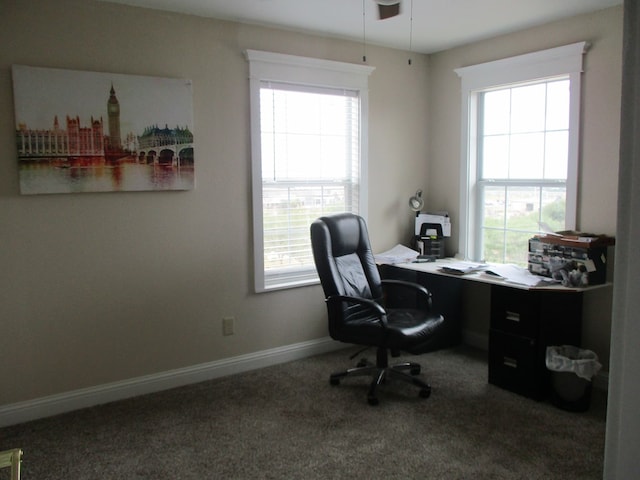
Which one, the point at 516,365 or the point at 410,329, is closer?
the point at 410,329

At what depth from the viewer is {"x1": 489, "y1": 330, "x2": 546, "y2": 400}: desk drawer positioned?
3.10m

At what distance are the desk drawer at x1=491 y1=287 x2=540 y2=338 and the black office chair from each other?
375 millimetres

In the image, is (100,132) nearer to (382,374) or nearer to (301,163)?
(301,163)

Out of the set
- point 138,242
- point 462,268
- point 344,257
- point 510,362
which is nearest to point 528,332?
point 510,362

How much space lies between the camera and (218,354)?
3.52 m

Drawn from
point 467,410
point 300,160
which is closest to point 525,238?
point 467,410

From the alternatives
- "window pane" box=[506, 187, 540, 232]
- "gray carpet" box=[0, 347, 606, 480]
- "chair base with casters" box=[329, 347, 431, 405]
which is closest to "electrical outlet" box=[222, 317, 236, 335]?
"gray carpet" box=[0, 347, 606, 480]

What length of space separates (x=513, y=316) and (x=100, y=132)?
268cm

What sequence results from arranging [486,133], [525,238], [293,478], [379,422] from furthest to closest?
1. [486,133]
2. [525,238]
3. [379,422]
4. [293,478]

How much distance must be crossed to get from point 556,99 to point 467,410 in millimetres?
2142

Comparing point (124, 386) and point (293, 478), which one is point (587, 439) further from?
point (124, 386)

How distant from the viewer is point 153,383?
10.7ft

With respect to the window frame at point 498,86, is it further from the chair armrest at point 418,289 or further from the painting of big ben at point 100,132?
the painting of big ben at point 100,132

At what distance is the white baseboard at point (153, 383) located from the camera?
290cm
